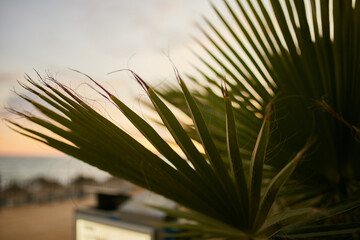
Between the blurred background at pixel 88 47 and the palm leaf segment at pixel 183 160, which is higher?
the blurred background at pixel 88 47

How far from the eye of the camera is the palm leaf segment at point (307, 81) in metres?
0.74

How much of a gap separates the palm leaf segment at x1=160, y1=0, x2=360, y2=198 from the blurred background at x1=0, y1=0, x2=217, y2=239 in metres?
0.28

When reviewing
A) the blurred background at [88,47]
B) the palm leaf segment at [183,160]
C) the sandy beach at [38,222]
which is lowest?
the sandy beach at [38,222]

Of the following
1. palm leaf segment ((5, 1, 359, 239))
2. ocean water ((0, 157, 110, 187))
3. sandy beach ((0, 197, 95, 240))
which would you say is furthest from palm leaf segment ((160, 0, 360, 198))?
sandy beach ((0, 197, 95, 240))

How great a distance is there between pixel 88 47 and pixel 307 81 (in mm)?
2381

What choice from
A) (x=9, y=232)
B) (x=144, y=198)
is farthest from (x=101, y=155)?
(x=9, y=232)

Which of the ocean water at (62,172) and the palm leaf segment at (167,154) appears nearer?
the palm leaf segment at (167,154)

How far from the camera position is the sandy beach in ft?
17.0

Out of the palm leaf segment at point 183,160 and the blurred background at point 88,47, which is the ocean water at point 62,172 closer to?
the blurred background at point 88,47

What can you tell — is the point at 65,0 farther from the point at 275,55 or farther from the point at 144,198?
the point at 275,55

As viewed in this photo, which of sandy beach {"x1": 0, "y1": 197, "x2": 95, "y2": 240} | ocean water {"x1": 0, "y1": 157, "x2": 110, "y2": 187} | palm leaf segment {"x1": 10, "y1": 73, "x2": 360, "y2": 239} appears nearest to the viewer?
palm leaf segment {"x1": 10, "y1": 73, "x2": 360, "y2": 239}

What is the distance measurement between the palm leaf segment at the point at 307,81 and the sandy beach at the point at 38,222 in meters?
3.95

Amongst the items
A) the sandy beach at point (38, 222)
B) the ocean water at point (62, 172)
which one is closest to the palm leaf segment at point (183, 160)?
the ocean water at point (62, 172)

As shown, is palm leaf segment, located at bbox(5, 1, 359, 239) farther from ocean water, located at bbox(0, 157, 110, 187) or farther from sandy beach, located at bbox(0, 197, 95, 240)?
sandy beach, located at bbox(0, 197, 95, 240)
